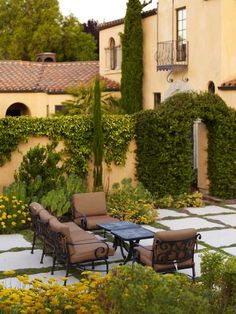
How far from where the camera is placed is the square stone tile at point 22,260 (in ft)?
35.6

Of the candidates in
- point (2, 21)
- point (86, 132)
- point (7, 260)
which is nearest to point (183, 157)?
point (86, 132)

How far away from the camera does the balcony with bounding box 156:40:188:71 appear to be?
75.4 ft

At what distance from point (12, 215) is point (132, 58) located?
1342 cm

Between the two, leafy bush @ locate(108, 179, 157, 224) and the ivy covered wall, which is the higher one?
the ivy covered wall

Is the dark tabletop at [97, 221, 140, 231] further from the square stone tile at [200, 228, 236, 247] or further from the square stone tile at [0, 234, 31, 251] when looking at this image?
the square stone tile at [200, 228, 236, 247]

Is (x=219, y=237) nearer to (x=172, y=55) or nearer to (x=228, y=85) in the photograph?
(x=228, y=85)

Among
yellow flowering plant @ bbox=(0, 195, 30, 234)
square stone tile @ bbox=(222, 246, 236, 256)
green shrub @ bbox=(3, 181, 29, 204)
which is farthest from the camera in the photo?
green shrub @ bbox=(3, 181, 29, 204)

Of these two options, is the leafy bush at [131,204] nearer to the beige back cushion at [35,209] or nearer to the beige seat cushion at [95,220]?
the beige seat cushion at [95,220]

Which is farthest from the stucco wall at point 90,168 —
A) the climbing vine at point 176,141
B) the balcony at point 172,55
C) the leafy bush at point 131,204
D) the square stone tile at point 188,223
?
the balcony at point 172,55

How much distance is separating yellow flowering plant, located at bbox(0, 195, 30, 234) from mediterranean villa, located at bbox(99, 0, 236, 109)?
8.65m

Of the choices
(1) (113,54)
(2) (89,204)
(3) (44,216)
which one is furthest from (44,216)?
(1) (113,54)

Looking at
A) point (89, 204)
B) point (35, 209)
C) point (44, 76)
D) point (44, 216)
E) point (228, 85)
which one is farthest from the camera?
point (44, 76)

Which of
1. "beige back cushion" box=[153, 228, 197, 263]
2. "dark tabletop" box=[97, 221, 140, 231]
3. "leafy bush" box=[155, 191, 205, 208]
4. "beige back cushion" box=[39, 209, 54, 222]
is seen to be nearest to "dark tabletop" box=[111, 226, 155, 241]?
"dark tabletop" box=[97, 221, 140, 231]

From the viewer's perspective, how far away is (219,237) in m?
13.2
